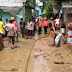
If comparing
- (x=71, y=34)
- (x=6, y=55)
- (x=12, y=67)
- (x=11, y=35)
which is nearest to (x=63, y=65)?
(x=12, y=67)

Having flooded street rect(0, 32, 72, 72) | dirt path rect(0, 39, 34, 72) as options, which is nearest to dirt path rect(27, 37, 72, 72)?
flooded street rect(0, 32, 72, 72)

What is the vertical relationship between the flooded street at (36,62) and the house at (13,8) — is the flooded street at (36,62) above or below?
below

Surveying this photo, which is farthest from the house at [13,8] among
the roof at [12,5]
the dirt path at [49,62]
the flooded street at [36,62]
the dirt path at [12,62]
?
the dirt path at [49,62]

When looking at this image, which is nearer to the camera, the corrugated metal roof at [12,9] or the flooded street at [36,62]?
the flooded street at [36,62]

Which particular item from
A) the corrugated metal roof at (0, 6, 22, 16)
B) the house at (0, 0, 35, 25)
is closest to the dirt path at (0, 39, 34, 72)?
the corrugated metal roof at (0, 6, 22, 16)

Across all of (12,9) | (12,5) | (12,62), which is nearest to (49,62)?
(12,62)

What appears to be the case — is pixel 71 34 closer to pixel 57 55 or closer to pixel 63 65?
pixel 57 55

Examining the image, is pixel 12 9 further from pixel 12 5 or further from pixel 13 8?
pixel 12 5

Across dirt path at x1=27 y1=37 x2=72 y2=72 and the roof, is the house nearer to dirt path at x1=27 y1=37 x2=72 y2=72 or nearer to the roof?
the roof

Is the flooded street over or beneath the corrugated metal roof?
→ beneath

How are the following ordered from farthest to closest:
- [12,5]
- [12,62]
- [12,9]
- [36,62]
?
[12,5] → [12,9] → [36,62] → [12,62]

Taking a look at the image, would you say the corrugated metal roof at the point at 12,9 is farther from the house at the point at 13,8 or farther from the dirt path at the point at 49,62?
the dirt path at the point at 49,62

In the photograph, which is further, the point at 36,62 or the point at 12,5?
the point at 12,5

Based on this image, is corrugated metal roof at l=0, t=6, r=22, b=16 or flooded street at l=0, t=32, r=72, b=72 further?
corrugated metal roof at l=0, t=6, r=22, b=16
